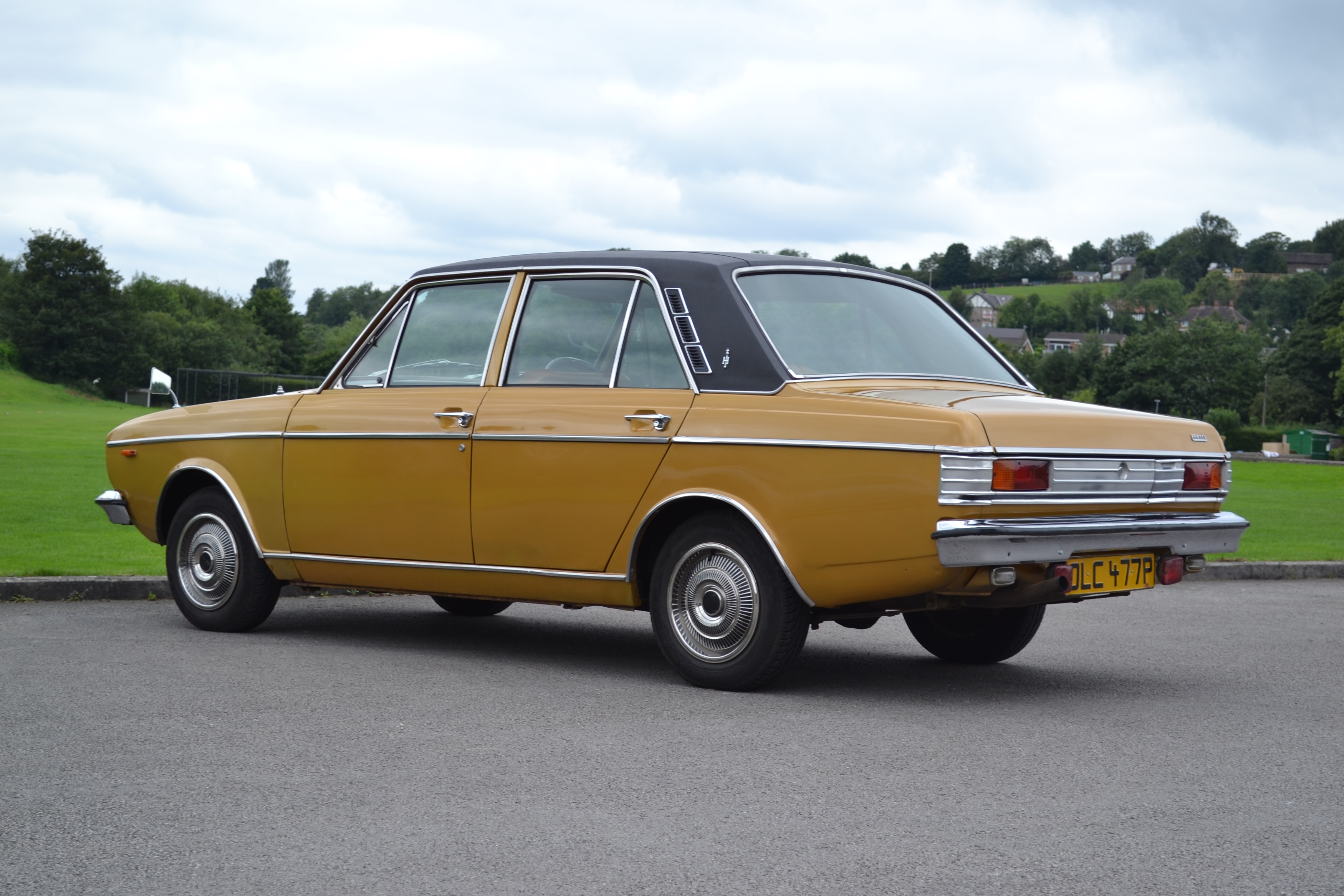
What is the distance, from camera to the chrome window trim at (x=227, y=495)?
771cm

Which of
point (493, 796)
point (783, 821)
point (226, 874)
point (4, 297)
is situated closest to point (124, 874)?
point (226, 874)

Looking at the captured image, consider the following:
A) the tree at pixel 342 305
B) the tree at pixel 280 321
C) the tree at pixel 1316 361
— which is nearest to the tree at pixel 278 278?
the tree at pixel 342 305

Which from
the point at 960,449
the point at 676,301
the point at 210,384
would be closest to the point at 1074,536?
the point at 960,449

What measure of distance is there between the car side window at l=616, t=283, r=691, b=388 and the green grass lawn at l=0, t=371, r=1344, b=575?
15.4 ft

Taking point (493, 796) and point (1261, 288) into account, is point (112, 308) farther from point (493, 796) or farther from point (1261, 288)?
point (1261, 288)

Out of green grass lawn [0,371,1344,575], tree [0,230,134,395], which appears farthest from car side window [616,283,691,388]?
tree [0,230,134,395]

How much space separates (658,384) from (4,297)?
8465 centimetres

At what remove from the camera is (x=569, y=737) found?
517 cm

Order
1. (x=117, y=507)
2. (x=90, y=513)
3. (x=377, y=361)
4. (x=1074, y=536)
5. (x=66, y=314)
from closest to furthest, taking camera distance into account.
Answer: (x=1074, y=536)
(x=377, y=361)
(x=117, y=507)
(x=90, y=513)
(x=66, y=314)

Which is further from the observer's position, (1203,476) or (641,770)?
(1203,476)

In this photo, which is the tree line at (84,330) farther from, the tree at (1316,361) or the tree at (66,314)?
the tree at (1316,361)

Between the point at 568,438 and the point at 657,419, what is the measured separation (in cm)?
48

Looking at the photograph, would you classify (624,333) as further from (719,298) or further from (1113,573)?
(1113,573)

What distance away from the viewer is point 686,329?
6.38 meters
